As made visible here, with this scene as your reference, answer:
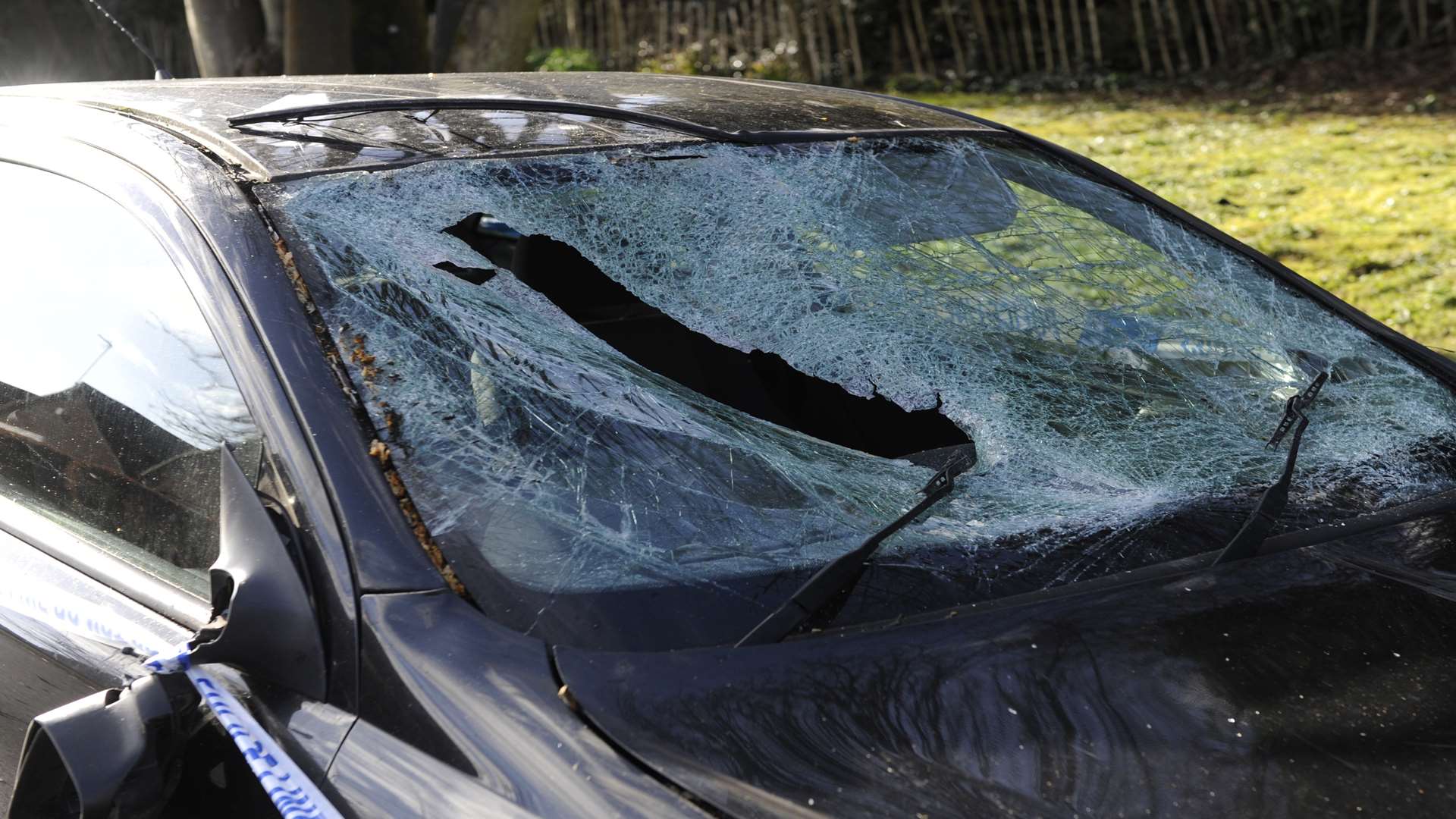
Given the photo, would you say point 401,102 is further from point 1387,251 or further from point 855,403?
point 1387,251

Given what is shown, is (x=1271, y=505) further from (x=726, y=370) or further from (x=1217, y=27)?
(x=1217, y=27)

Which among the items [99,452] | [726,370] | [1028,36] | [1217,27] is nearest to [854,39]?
[1028,36]

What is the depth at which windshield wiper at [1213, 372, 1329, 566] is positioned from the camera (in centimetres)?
160

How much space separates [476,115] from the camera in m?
2.01

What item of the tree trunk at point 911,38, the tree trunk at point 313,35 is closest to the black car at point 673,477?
the tree trunk at point 313,35

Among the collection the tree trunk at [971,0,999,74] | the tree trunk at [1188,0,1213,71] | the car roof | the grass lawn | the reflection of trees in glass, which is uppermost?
the tree trunk at [971,0,999,74]

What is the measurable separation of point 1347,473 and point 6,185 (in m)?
2.10

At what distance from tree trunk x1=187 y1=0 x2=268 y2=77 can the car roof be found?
4.71 metres

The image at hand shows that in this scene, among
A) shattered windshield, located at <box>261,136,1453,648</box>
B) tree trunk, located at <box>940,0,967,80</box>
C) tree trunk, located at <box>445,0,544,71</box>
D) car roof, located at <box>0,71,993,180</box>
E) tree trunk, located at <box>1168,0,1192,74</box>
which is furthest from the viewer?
tree trunk, located at <box>940,0,967,80</box>

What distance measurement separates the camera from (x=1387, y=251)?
6.17 meters

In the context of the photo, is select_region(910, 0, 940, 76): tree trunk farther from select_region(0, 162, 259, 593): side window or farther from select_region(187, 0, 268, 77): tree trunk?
select_region(0, 162, 259, 593): side window

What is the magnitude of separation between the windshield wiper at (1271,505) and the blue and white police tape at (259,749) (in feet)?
3.58

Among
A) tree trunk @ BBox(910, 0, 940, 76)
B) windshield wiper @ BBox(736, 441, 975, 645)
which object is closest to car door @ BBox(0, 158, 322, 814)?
windshield wiper @ BBox(736, 441, 975, 645)

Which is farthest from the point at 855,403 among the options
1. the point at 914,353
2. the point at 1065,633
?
the point at 1065,633
